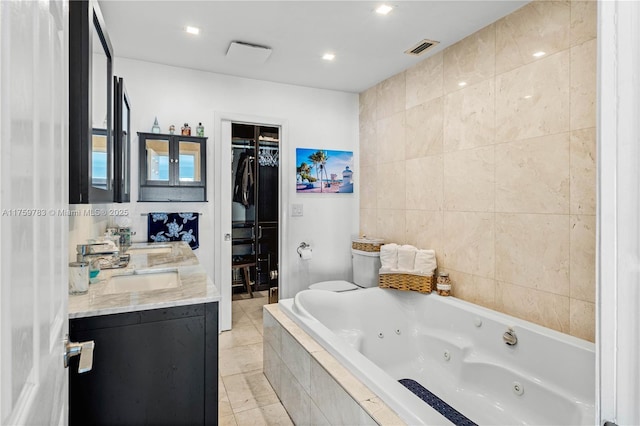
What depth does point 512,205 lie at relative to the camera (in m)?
2.28

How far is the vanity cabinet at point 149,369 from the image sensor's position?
1.32 metres

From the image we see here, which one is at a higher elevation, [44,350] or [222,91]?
[222,91]

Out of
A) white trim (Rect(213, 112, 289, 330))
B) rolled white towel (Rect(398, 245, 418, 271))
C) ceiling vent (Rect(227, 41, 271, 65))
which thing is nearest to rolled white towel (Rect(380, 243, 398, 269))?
rolled white towel (Rect(398, 245, 418, 271))

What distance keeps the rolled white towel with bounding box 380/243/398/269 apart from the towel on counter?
1682 mm

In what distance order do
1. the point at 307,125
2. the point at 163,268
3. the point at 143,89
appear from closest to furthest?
the point at 163,268 < the point at 143,89 < the point at 307,125

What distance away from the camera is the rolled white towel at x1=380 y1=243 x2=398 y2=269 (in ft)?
9.71

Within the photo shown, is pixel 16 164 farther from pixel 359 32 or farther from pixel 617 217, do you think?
pixel 359 32

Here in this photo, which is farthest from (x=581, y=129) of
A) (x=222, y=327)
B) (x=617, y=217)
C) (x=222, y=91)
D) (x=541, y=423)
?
(x=222, y=327)

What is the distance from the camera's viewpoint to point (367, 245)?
341 cm

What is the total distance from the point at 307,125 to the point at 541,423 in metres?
3.05

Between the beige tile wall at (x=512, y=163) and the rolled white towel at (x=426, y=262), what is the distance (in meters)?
0.08

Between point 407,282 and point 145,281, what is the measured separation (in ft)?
6.06

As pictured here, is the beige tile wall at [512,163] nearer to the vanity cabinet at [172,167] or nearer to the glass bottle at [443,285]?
the glass bottle at [443,285]

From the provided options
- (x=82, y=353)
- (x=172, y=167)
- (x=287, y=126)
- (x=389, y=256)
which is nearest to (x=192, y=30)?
(x=172, y=167)
